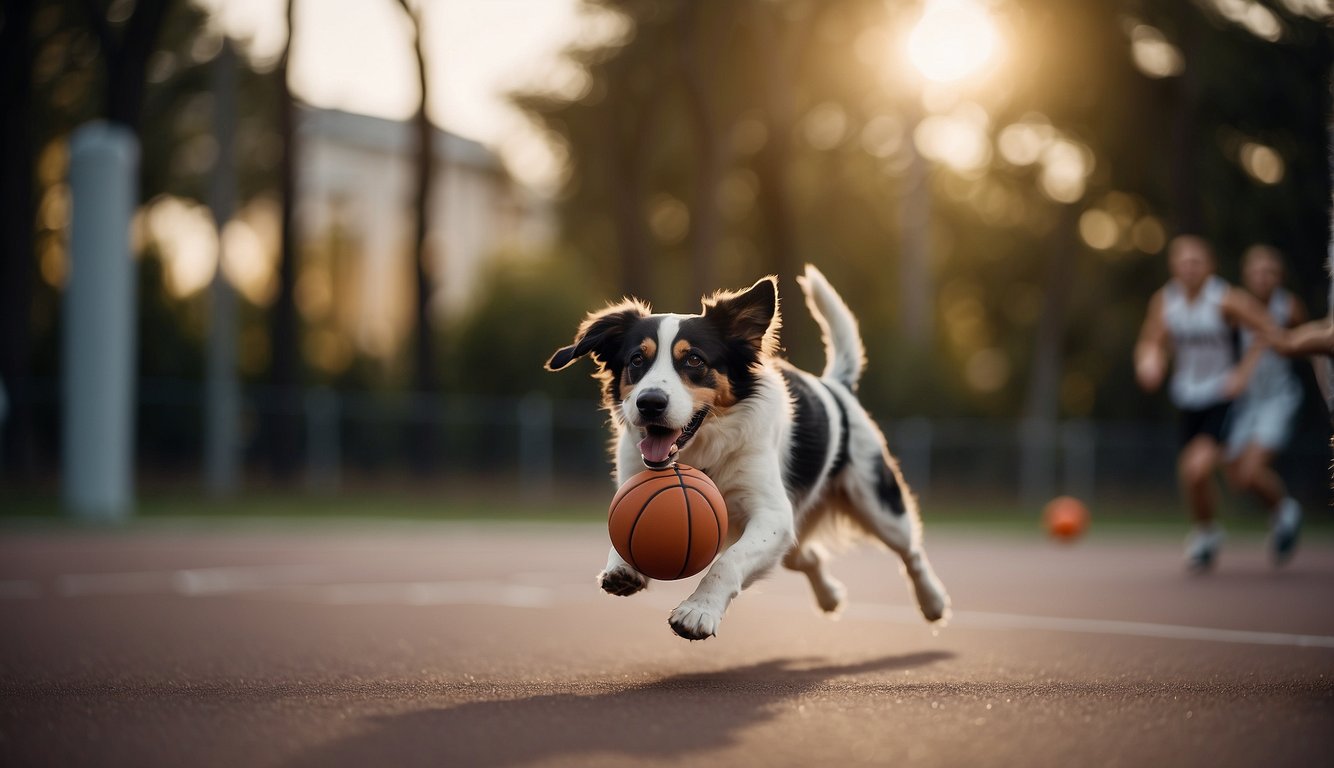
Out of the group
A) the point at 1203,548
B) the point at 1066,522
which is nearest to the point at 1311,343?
the point at 1203,548

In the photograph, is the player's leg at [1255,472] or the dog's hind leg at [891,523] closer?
the dog's hind leg at [891,523]

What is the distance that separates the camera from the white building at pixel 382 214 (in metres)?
49.9

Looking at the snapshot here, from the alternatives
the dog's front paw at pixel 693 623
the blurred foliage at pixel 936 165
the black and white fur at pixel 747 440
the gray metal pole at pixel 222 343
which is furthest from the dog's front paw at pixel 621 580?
the blurred foliage at pixel 936 165

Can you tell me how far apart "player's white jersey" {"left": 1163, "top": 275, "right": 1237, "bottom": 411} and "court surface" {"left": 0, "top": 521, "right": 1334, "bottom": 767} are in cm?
140

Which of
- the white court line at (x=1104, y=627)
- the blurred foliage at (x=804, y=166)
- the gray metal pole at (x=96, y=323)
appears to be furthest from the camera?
the blurred foliage at (x=804, y=166)

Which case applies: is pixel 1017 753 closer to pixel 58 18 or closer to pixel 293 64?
pixel 293 64

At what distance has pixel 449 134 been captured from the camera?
51.8 metres

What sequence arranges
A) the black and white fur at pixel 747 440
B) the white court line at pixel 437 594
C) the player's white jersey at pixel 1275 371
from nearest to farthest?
the black and white fur at pixel 747 440, the white court line at pixel 437 594, the player's white jersey at pixel 1275 371

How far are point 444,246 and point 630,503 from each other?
156 ft

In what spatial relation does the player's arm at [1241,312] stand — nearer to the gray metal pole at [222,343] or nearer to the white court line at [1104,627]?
the white court line at [1104,627]

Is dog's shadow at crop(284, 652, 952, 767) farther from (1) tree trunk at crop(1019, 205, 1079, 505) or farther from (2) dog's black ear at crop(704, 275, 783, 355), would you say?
(1) tree trunk at crop(1019, 205, 1079, 505)

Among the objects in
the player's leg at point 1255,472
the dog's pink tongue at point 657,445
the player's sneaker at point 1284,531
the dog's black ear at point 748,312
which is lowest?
the player's sneaker at point 1284,531

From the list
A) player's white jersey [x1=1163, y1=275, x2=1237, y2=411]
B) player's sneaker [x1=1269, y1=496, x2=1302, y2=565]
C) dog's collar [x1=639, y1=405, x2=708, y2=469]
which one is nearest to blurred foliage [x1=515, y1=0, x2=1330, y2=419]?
player's white jersey [x1=1163, y1=275, x2=1237, y2=411]

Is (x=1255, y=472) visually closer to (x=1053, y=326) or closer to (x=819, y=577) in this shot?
(x=819, y=577)
